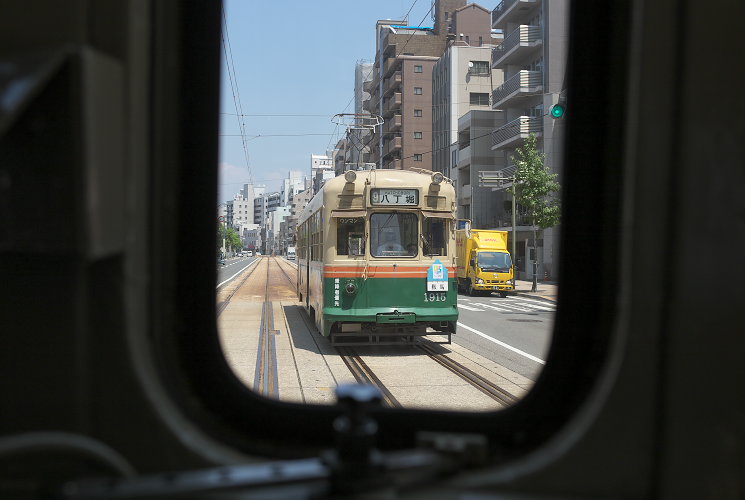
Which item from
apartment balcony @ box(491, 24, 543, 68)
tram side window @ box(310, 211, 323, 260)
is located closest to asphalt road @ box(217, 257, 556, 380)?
tram side window @ box(310, 211, 323, 260)

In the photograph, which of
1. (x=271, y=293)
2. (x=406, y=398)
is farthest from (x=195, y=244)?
(x=271, y=293)

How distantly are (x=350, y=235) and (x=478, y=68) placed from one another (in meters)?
37.1

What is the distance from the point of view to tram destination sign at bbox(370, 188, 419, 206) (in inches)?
341

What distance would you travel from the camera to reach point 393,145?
53375 mm

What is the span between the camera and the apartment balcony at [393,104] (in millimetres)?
52091

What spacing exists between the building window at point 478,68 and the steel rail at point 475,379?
36.2 meters

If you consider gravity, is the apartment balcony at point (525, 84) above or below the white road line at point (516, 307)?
above

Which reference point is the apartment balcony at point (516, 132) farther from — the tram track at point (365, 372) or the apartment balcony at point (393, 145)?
the apartment balcony at point (393, 145)

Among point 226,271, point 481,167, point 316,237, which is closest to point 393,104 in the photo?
point 481,167

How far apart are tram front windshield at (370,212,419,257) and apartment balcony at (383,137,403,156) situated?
44.1 m

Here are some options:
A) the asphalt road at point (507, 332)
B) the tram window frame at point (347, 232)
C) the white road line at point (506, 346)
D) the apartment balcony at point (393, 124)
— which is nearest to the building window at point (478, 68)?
the apartment balcony at point (393, 124)

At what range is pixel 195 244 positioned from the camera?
1.59m

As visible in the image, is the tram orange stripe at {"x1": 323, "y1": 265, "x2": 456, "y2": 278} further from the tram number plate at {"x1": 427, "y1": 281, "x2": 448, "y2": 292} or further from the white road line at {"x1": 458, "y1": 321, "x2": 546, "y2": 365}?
the white road line at {"x1": 458, "y1": 321, "x2": 546, "y2": 365}

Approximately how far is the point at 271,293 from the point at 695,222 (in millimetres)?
19422
